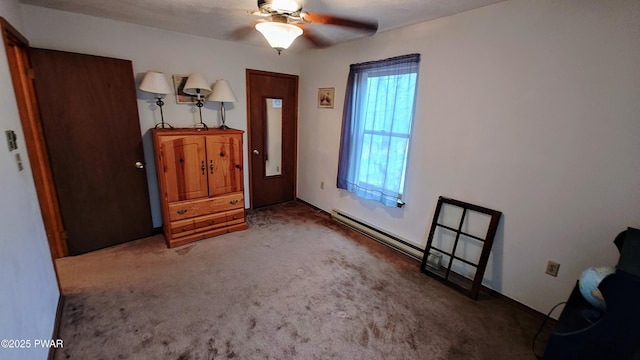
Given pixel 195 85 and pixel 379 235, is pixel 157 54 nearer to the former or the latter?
pixel 195 85

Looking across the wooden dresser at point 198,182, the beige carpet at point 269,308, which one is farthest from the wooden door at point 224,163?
the beige carpet at point 269,308

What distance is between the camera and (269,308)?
1.96m

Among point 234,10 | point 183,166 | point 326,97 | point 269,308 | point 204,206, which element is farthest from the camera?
point 326,97

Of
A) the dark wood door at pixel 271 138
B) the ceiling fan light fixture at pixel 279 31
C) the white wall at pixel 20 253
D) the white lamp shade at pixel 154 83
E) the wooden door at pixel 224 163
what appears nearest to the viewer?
the white wall at pixel 20 253

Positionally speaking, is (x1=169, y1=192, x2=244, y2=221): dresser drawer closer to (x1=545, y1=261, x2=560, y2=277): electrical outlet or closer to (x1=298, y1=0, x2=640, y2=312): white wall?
(x1=298, y1=0, x2=640, y2=312): white wall

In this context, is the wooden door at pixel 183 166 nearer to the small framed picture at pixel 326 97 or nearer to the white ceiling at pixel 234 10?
the white ceiling at pixel 234 10

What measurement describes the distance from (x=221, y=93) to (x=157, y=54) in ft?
2.36

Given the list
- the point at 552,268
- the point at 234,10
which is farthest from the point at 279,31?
the point at 552,268

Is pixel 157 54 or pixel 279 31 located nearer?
pixel 279 31

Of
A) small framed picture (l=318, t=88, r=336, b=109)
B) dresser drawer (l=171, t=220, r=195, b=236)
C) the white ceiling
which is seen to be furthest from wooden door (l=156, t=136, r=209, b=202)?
small framed picture (l=318, t=88, r=336, b=109)

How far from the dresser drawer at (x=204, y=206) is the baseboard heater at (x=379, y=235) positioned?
4.27 ft

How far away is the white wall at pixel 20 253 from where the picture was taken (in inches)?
44.1

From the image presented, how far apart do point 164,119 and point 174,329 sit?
2183 millimetres

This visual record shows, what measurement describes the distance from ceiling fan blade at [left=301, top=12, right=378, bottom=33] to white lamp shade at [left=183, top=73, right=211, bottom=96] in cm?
174
